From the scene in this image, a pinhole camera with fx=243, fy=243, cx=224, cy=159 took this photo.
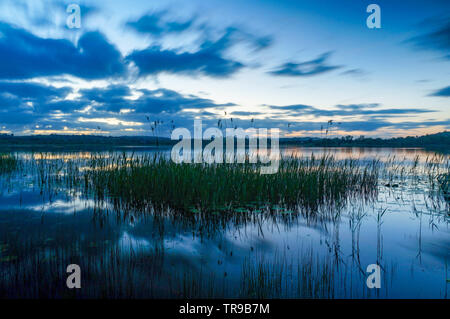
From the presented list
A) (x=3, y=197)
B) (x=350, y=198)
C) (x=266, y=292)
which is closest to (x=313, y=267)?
(x=266, y=292)

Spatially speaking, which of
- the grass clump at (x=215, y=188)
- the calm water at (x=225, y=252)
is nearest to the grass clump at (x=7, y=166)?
the calm water at (x=225, y=252)

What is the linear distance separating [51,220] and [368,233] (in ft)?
28.1

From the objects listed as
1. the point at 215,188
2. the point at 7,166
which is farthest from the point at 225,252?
the point at 7,166

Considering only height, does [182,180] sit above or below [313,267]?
above

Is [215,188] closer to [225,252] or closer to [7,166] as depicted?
[225,252]

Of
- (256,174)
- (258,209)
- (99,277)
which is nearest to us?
(99,277)

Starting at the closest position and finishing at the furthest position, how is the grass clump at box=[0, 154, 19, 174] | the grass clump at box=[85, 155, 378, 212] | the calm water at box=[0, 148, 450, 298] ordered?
1. the calm water at box=[0, 148, 450, 298]
2. the grass clump at box=[85, 155, 378, 212]
3. the grass clump at box=[0, 154, 19, 174]

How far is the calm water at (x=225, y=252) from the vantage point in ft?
12.2

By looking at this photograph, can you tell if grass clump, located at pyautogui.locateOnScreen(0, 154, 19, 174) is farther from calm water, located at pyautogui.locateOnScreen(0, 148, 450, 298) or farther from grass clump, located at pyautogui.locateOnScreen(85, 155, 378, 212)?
grass clump, located at pyautogui.locateOnScreen(85, 155, 378, 212)

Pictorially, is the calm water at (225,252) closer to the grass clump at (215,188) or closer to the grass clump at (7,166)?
the grass clump at (215,188)

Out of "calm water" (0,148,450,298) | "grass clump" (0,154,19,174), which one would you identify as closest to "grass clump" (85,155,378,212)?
"calm water" (0,148,450,298)

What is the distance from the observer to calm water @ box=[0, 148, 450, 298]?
3715mm

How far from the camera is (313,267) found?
4.43 metres
